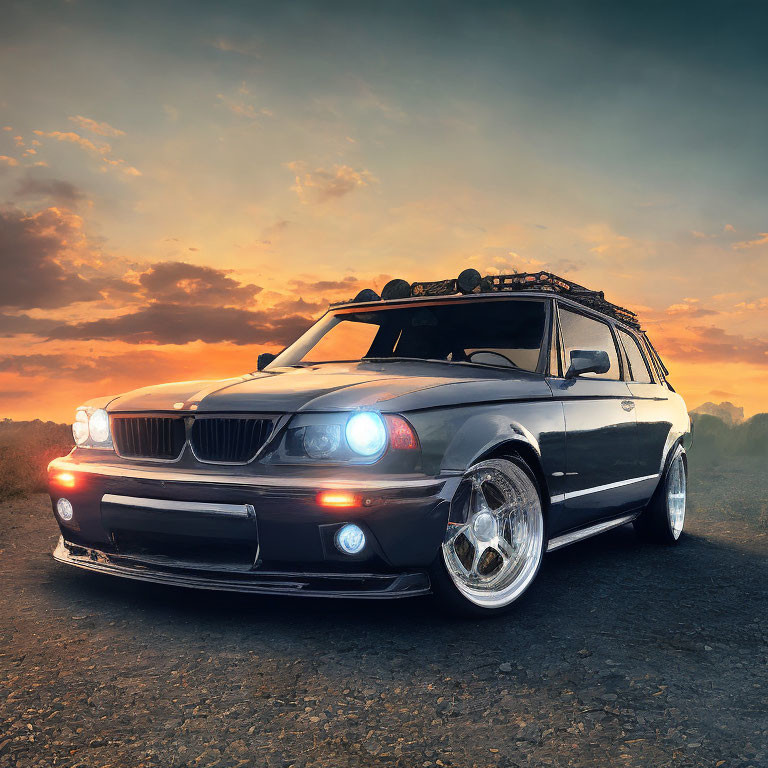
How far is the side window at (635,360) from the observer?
6191mm

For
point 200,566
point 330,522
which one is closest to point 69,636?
point 200,566

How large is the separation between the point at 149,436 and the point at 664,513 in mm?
4219

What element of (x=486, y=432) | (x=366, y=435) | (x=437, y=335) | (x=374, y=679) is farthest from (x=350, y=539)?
(x=437, y=335)

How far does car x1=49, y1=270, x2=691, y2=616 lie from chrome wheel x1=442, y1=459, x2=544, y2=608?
10 mm

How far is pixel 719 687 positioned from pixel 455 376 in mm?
1924

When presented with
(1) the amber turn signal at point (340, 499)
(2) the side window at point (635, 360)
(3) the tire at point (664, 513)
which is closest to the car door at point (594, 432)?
(2) the side window at point (635, 360)

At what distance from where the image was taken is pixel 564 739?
243cm

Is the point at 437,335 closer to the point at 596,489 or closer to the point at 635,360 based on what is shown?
the point at 596,489

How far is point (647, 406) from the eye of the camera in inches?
238

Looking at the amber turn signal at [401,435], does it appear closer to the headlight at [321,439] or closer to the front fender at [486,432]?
the front fender at [486,432]

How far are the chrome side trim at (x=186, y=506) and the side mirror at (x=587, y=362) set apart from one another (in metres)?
2.25

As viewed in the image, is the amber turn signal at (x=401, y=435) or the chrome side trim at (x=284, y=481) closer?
the chrome side trim at (x=284, y=481)

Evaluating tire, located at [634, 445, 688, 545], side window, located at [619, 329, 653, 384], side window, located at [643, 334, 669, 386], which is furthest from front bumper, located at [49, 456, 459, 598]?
side window, located at [643, 334, 669, 386]

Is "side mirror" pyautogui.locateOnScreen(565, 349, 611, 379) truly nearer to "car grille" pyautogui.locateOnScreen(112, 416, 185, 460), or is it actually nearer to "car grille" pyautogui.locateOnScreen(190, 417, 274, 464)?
"car grille" pyautogui.locateOnScreen(190, 417, 274, 464)
